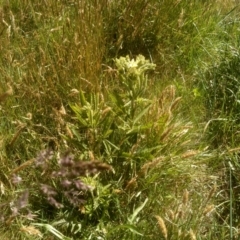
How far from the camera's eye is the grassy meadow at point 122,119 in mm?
1845

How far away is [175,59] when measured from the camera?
2596mm

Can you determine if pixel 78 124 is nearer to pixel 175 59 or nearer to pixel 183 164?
pixel 183 164

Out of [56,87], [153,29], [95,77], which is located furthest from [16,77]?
[153,29]

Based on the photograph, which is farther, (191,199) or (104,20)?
(104,20)

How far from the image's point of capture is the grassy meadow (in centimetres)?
184

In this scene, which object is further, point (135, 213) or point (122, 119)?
point (122, 119)

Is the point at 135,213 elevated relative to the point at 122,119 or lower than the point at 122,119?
lower

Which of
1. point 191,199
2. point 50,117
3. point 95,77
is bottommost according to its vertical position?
point 191,199

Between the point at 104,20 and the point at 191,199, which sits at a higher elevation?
the point at 104,20

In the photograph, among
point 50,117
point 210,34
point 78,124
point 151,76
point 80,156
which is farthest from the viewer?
point 210,34

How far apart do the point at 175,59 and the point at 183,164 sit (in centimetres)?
74

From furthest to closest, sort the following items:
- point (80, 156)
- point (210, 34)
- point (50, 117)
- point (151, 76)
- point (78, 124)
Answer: point (210, 34), point (151, 76), point (50, 117), point (78, 124), point (80, 156)

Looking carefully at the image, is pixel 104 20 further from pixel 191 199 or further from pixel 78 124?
pixel 191 199

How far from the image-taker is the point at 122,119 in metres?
1.92
